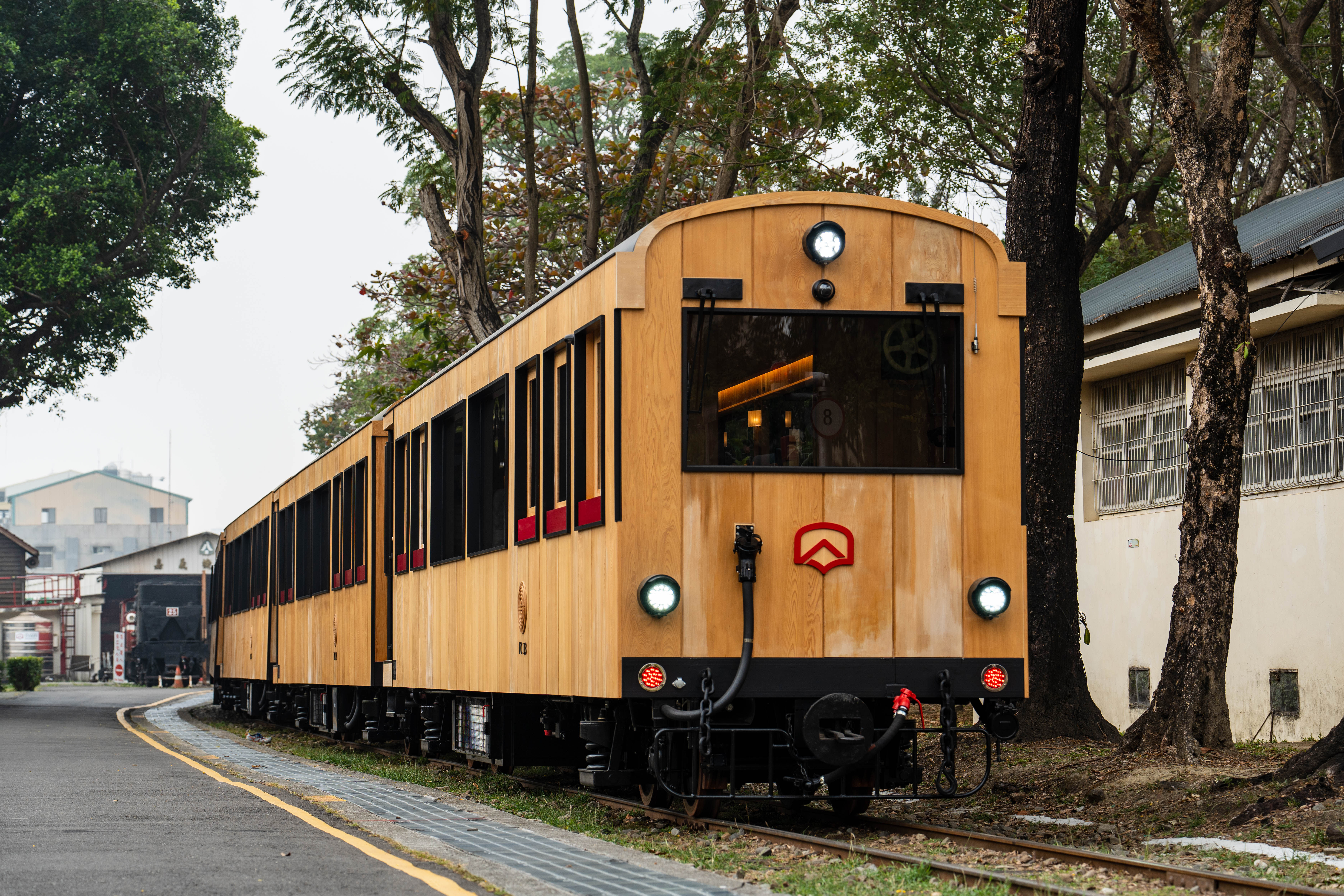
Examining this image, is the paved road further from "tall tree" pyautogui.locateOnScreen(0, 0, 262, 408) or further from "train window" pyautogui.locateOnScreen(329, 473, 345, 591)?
"tall tree" pyautogui.locateOnScreen(0, 0, 262, 408)

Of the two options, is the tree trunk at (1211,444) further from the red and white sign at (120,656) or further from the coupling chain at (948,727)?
the red and white sign at (120,656)

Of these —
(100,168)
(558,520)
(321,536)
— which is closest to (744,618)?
(558,520)

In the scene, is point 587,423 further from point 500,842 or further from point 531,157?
point 531,157

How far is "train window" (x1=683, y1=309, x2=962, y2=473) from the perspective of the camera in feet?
27.7

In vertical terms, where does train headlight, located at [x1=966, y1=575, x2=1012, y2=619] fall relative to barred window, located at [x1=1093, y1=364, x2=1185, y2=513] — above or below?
below

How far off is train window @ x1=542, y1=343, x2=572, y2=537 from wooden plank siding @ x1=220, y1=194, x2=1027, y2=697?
236 millimetres

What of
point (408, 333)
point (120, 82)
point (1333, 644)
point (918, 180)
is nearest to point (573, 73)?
point (408, 333)

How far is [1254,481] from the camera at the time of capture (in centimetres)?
1517

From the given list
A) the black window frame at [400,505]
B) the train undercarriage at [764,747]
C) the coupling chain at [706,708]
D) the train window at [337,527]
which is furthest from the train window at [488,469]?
the train window at [337,527]

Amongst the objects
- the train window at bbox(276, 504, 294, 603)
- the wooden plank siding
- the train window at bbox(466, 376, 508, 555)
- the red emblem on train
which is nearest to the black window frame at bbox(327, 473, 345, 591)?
the train window at bbox(276, 504, 294, 603)

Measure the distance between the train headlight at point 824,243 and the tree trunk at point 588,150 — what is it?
11.5 metres

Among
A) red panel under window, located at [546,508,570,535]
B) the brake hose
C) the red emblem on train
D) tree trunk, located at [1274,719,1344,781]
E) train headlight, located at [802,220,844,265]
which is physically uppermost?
train headlight, located at [802,220,844,265]

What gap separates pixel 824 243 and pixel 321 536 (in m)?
11.4

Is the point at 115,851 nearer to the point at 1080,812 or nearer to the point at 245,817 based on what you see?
the point at 245,817
